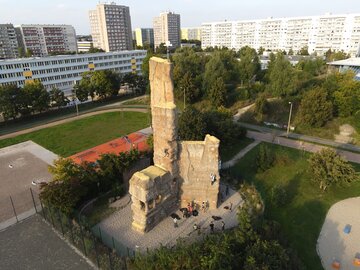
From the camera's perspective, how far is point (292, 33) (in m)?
129

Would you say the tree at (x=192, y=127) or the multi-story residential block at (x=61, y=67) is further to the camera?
the multi-story residential block at (x=61, y=67)

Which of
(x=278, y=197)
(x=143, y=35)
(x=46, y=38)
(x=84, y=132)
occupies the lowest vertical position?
(x=278, y=197)

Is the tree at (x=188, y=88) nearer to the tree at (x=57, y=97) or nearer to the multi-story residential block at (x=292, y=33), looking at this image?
the tree at (x=57, y=97)

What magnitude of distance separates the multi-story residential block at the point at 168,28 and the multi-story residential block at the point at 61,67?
8350cm

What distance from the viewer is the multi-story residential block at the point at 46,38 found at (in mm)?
118312

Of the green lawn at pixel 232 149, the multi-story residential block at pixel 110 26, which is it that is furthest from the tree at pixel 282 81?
the multi-story residential block at pixel 110 26

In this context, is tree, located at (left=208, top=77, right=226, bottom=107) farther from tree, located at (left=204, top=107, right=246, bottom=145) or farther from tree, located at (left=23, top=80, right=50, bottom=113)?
tree, located at (left=23, top=80, right=50, bottom=113)

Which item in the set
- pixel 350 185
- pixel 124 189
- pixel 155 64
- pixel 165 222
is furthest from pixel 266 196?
pixel 155 64

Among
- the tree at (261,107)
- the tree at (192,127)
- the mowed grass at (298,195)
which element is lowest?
the mowed grass at (298,195)

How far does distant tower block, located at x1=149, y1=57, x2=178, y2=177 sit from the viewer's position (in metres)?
20.2

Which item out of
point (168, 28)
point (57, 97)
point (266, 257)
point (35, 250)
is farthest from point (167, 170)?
point (168, 28)

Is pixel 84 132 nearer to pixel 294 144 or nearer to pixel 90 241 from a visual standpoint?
pixel 90 241

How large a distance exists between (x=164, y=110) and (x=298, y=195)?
16.4 m

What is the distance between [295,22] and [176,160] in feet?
431
